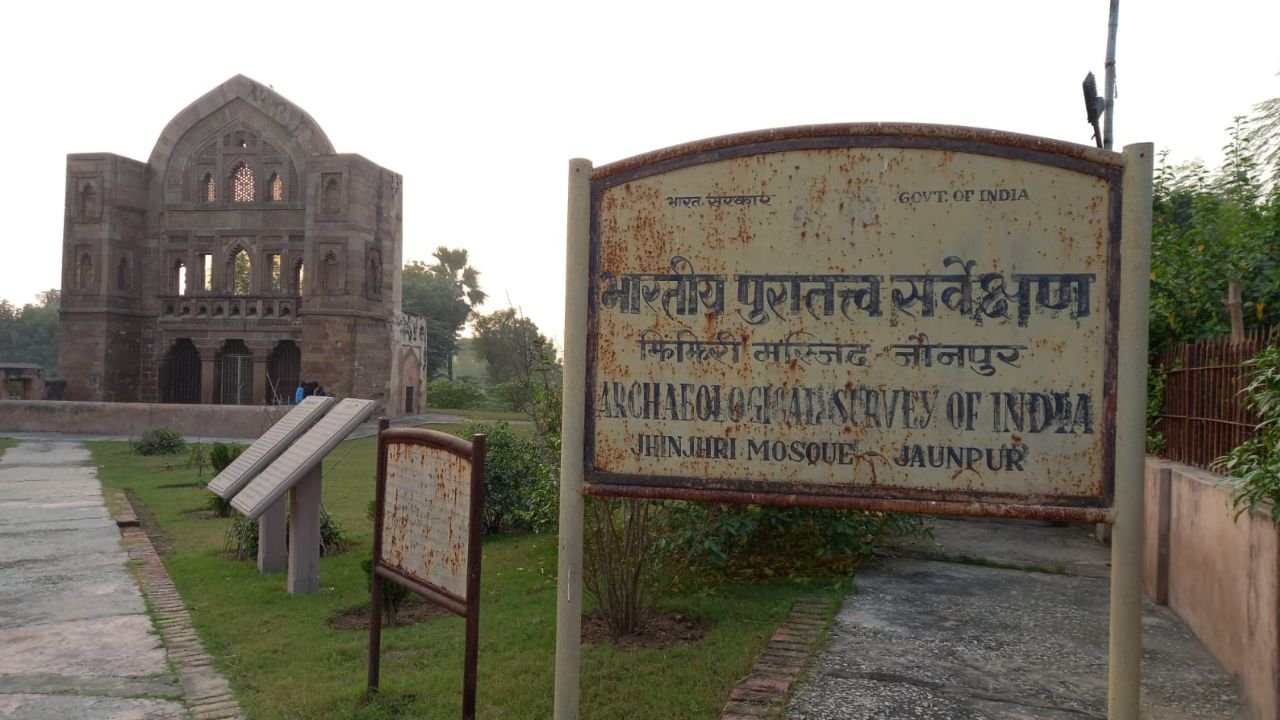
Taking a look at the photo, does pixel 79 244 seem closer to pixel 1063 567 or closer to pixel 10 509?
pixel 10 509

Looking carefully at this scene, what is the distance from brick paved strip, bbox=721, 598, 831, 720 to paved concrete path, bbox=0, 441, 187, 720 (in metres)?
2.60

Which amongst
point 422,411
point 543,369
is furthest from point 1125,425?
point 422,411

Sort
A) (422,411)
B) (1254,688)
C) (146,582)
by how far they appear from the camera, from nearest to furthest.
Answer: (1254,688), (146,582), (422,411)

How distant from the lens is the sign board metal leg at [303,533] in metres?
6.35

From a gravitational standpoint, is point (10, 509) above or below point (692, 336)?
below

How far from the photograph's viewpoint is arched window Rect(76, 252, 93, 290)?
2831 centimetres

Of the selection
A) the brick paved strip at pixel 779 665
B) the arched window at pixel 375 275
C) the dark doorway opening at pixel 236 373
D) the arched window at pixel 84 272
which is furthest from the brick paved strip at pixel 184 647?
the arched window at pixel 84 272

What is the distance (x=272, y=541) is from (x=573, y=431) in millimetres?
4988

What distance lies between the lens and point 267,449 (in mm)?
6938

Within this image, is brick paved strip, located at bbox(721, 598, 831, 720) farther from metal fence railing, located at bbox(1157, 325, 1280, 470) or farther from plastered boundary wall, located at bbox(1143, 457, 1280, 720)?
metal fence railing, located at bbox(1157, 325, 1280, 470)

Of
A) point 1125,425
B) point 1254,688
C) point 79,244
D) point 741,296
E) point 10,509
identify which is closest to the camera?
point 1125,425

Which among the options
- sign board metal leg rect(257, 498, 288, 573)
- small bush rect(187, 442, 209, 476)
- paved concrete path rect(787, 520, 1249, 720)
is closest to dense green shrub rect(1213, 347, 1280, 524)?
paved concrete path rect(787, 520, 1249, 720)

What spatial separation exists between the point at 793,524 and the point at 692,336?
426 cm

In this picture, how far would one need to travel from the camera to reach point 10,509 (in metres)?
10.2
